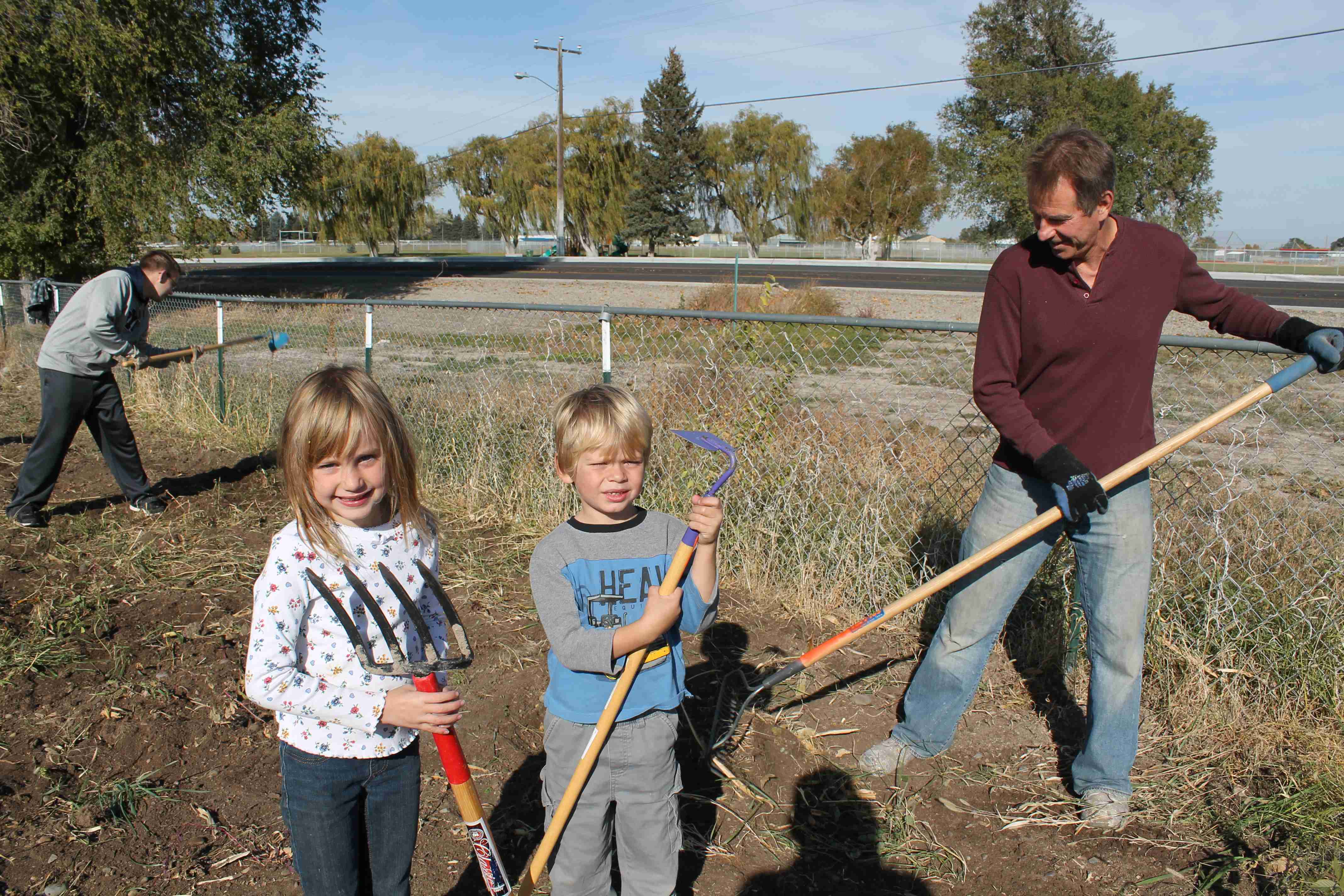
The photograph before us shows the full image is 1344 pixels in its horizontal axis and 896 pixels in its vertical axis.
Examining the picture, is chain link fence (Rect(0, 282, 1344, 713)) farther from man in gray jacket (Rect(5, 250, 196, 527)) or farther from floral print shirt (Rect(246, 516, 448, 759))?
floral print shirt (Rect(246, 516, 448, 759))

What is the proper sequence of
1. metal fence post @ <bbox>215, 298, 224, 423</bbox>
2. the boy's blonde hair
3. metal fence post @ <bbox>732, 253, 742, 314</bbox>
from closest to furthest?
1. the boy's blonde hair
2. metal fence post @ <bbox>215, 298, 224, 423</bbox>
3. metal fence post @ <bbox>732, 253, 742, 314</bbox>

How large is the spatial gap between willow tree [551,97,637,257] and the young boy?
51407 millimetres

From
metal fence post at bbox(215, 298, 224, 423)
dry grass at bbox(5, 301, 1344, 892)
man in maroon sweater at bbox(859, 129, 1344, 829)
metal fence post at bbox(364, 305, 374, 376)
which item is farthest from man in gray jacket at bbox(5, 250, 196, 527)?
man in maroon sweater at bbox(859, 129, 1344, 829)

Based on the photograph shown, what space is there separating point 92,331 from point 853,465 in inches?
184

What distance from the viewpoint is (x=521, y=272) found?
2969 cm

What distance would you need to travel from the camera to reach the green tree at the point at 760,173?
53.7m

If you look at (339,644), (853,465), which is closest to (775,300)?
(853,465)

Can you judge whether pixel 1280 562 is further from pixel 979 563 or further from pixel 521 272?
pixel 521 272

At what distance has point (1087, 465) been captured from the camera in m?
2.63

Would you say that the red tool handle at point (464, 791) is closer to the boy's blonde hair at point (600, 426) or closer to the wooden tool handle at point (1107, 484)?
the boy's blonde hair at point (600, 426)

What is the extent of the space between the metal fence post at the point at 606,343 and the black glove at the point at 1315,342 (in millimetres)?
3104

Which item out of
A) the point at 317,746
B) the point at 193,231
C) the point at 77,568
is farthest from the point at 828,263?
the point at 317,746

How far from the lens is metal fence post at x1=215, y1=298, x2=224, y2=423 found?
799 centimetres

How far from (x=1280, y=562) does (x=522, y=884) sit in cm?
289
